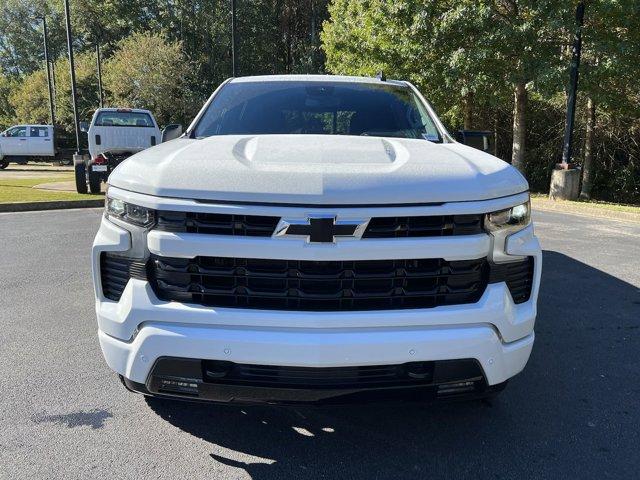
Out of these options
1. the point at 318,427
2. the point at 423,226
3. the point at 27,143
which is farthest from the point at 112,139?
the point at 27,143

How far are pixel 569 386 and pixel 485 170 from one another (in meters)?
1.71

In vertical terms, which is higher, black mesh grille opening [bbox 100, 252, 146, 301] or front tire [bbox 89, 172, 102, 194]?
black mesh grille opening [bbox 100, 252, 146, 301]

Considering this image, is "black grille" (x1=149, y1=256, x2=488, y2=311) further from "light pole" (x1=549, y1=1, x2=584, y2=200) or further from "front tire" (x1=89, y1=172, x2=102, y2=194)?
"light pole" (x1=549, y1=1, x2=584, y2=200)

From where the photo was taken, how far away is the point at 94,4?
4381 cm

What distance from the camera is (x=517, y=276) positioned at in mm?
2379

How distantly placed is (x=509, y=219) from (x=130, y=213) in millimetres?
1649

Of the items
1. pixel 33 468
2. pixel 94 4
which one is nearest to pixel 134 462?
pixel 33 468

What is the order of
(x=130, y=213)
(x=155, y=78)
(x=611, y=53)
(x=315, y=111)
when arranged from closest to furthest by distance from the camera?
1. (x=130, y=213)
2. (x=315, y=111)
3. (x=611, y=53)
4. (x=155, y=78)

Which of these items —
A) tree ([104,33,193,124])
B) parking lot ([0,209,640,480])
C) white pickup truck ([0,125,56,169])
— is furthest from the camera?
tree ([104,33,193,124])

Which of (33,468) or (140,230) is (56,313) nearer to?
(33,468)

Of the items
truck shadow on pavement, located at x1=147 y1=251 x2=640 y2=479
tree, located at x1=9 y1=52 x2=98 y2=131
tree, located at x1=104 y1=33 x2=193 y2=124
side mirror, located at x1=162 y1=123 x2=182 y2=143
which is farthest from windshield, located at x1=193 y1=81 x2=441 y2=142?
tree, located at x1=9 y1=52 x2=98 y2=131

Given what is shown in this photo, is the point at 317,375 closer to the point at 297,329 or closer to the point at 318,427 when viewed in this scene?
the point at 297,329

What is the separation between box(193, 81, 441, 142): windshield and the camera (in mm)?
3553

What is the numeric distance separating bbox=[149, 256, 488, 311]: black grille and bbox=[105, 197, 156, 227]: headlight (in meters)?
0.16
